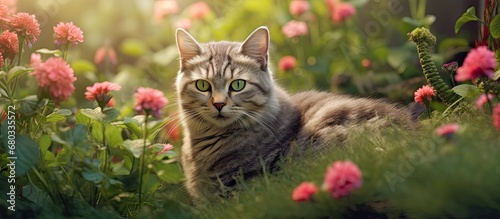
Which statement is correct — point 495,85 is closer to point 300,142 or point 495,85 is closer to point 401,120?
point 401,120

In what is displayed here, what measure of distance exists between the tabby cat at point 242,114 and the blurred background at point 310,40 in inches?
39.1

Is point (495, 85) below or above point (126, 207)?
above

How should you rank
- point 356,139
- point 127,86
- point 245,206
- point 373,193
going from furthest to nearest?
point 127,86 → point 356,139 → point 245,206 → point 373,193

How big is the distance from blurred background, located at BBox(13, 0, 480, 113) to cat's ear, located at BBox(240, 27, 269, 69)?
1164mm

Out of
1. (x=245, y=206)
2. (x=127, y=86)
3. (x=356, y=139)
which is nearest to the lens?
(x=245, y=206)

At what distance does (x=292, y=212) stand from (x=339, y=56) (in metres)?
2.61

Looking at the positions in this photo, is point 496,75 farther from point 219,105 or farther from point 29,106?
point 29,106

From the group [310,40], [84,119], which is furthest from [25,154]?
[310,40]

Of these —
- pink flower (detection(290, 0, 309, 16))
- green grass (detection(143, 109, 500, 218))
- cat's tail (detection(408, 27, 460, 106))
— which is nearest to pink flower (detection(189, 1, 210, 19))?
pink flower (detection(290, 0, 309, 16))

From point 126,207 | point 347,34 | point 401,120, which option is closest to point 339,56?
point 347,34

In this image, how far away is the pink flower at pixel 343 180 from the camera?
1759mm

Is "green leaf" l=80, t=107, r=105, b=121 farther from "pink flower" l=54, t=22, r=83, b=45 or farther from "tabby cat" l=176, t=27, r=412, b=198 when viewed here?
"tabby cat" l=176, t=27, r=412, b=198

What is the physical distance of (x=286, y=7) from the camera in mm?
4512

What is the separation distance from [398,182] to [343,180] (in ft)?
0.53
